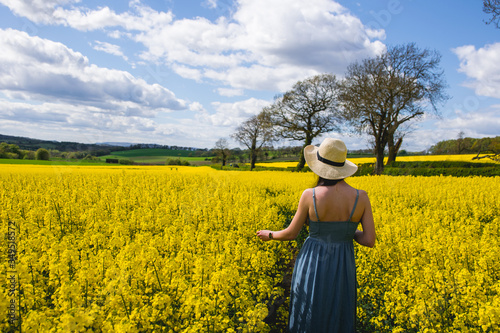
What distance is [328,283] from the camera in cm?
288

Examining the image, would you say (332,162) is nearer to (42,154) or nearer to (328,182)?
(328,182)

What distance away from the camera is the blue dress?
9.37ft

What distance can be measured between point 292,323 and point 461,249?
124 inches

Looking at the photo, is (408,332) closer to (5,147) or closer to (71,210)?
(71,210)

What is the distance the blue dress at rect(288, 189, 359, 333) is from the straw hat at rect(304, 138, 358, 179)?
0.48 meters

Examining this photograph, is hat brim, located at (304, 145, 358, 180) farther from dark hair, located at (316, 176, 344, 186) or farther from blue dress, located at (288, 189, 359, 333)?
blue dress, located at (288, 189, 359, 333)

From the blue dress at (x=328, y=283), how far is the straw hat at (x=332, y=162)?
48 centimetres

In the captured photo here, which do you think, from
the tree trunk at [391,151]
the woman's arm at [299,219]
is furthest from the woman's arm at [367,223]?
the tree trunk at [391,151]

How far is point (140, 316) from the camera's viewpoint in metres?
2.57

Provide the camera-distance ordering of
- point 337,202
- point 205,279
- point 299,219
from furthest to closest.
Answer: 1. point 205,279
2. point 299,219
3. point 337,202

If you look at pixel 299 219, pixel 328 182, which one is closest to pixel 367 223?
pixel 328 182

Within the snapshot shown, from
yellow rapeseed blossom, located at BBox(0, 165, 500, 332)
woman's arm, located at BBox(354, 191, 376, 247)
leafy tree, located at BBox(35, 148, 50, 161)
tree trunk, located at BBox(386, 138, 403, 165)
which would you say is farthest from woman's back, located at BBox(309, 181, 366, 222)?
leafy tree, located at BBox(35, 148, 50, 161)

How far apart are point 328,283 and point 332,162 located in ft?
4.02

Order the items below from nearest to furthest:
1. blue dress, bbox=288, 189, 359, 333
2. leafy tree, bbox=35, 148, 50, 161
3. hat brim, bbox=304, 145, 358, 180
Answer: hat brim, bbox=304, 145, 358, 180
blue dress, bbox=288, 189, 359, 333
leafy tree, bbox=35, 148, 50, 161
